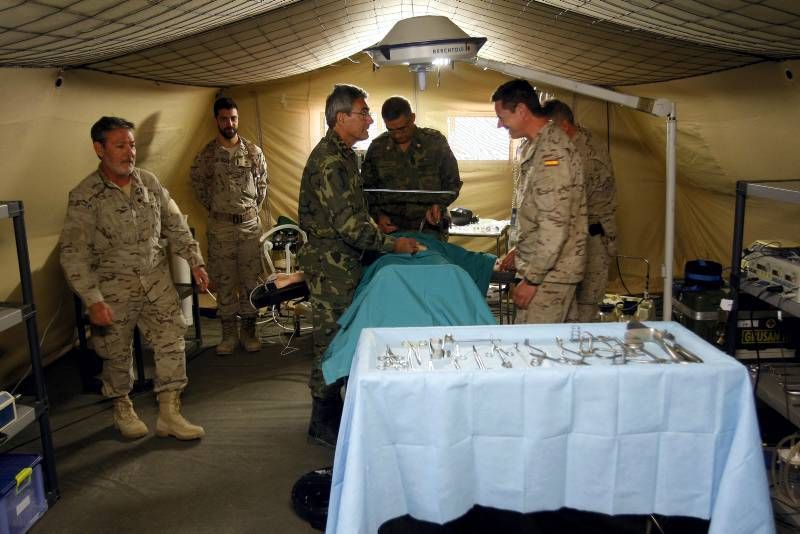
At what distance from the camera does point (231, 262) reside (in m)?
4.36

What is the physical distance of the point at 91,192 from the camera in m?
2.78

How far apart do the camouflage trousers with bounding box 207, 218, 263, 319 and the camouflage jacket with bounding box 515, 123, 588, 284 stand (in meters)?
2.31

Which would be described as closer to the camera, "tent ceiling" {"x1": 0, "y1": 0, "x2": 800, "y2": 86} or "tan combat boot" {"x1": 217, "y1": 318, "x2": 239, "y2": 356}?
"tent ceiling" {"x1": 0, "y1": 0, "x2": 800, "y2": 86}

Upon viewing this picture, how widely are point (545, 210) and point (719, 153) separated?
7.94 feet

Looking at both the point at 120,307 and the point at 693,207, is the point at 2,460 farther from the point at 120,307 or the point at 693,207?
the point at 693,207

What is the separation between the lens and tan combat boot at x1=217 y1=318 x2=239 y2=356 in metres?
4.26

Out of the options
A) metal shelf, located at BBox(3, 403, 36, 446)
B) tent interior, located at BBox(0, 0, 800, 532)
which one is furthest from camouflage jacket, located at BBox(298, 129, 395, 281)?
metal shelf, located at BBox(3, 403, 36, 446)

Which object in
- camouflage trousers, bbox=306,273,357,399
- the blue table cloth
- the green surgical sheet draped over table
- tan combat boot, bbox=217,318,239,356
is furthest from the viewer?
tan combat boot, bbox=217,318,239,356

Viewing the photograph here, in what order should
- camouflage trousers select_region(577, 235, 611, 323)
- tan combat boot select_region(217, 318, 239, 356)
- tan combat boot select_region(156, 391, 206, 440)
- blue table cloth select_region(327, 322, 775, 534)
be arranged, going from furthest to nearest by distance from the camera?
tan combat boot select_region(217, 318, 239, 356) < camouflage trousers select_region(577, 235, 611, 323) < tan combat boot select_region(156, 391, 206, 440) < blue table cloth select_region(327, 322, 775, 534)

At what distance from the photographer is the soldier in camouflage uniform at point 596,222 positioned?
11.9 feet

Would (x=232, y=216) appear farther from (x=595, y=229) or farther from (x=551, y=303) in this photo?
(x=551, y=303)

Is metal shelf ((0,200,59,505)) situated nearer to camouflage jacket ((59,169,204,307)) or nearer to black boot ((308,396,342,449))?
camouflage jacket ((59,169,204,307))

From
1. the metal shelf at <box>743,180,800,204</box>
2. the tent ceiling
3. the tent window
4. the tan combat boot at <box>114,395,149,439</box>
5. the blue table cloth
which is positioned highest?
the tent ceiling

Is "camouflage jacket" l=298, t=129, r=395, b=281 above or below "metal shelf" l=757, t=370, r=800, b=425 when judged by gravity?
above
